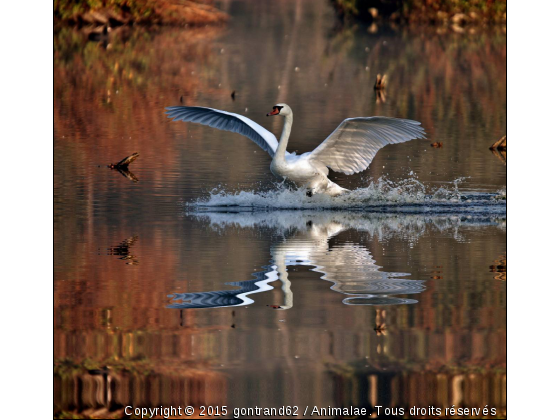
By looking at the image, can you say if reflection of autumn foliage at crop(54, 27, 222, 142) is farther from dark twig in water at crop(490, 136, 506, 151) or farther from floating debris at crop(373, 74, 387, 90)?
dark twig in water at crop(490, 136, 506, 151)

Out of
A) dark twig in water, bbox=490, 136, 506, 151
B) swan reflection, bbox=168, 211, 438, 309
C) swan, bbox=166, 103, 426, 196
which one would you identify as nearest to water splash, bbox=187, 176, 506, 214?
swan, bbox=166, 103, 426, 196

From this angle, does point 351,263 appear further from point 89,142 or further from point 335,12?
point 335,12

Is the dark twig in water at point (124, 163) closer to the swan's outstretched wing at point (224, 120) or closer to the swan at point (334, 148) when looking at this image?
the swan's outstretched wing at point (224, 120)

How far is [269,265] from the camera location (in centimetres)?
781

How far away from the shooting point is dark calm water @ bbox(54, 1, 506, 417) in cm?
534

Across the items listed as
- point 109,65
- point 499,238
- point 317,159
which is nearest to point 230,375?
point 499,238

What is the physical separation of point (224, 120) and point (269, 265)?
4.47 metres

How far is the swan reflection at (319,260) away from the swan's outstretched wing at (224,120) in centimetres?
134

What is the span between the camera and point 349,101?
20.6m

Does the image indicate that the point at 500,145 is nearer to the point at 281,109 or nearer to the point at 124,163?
the point at 281,109

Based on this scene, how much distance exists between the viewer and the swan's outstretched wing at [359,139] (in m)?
10.6

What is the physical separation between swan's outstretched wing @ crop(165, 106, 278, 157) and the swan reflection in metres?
Result: 1.34

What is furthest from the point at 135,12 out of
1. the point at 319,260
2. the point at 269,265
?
the point at 269,265

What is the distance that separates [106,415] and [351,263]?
3.22 metres
